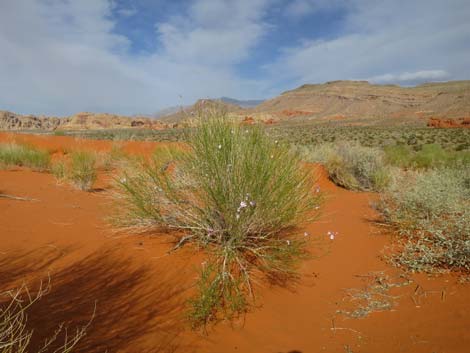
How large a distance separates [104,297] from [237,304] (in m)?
1.17

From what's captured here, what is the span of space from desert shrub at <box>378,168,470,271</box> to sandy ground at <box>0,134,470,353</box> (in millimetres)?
251

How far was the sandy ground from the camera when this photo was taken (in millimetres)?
2555

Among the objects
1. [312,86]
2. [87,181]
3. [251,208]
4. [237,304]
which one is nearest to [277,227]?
[251,208]

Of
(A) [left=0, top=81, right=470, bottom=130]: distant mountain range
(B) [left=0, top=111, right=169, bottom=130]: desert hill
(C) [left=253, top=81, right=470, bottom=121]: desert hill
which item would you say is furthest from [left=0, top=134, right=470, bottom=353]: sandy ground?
(B) [left=0, top=111, right=169, bottom=130]: desert hill

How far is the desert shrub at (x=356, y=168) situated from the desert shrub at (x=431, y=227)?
242cm

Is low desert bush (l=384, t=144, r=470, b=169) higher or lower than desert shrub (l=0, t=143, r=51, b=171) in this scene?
lower

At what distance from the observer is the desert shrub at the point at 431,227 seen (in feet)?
12.0

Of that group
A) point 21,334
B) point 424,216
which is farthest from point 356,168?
point 21,334

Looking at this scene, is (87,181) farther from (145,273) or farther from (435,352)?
(435,352)

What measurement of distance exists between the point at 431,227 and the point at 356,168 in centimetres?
630

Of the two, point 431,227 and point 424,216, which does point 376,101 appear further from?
point 431,227

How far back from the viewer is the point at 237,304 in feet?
9.71

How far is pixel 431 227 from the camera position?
13.8 ft

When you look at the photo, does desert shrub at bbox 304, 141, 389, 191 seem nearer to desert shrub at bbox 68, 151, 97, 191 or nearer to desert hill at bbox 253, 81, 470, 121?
desert shrub at bbox 68, 151, 97, 191
